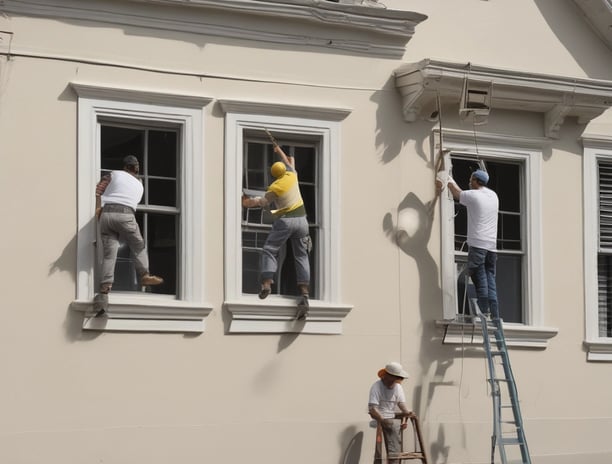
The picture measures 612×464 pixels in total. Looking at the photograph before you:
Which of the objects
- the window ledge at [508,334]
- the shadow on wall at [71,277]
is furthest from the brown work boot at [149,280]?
the window ledge at [508,334]

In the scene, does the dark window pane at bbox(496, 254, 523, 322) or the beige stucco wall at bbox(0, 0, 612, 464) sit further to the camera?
the dark window pane at bbox(496, 254, 523, 322)

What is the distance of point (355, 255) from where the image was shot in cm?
1611

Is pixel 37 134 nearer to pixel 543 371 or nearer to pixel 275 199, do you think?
pixel 275 199

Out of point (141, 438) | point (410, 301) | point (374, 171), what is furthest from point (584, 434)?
point (141, 438)

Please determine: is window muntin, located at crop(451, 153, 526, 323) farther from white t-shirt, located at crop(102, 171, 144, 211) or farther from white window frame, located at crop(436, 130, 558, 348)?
→ white t-shirt, located at crop(102, 171, 144, 211)

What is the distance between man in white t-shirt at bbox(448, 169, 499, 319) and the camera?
16.3 metres

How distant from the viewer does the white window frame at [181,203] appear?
14539 mm

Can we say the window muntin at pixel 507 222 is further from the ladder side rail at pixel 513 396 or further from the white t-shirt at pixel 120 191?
the white t-shirt at pixel 120 191

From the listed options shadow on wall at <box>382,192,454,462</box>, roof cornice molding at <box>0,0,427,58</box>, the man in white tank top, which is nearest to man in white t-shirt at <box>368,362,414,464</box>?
shadow on wall at <box>382,192,454,462</box>

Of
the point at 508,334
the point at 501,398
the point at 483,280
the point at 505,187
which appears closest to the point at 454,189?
the point at 483,280

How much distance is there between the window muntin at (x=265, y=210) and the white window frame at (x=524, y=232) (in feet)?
5.27

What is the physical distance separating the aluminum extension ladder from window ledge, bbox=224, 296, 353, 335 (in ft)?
5.38

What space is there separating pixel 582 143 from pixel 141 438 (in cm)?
676

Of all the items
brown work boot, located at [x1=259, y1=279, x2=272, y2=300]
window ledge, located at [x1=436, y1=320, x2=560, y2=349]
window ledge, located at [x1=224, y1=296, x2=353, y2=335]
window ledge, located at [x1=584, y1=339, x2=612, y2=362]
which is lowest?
window ledge, located at [x1=584, y1=339, x2=612, y2=362]
